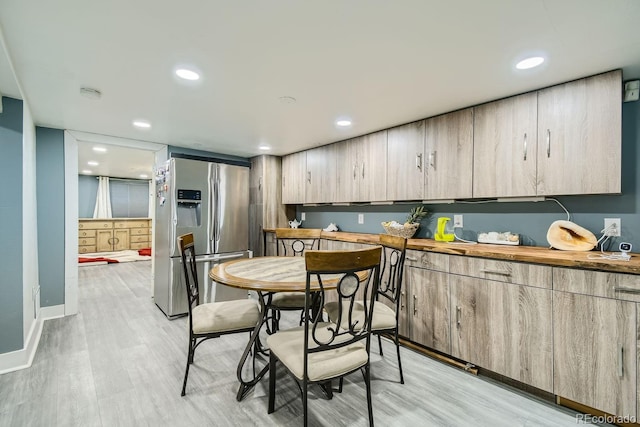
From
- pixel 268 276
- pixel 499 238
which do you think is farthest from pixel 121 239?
pixel 499 238

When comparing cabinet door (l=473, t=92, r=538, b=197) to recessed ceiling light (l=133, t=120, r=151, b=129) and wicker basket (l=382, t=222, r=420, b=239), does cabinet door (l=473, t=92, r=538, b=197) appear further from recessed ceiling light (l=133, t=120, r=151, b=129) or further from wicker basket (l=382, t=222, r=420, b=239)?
recessed ceiling light (l=133, t=120, r=151, b=129)

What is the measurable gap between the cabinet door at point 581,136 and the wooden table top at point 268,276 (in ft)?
5.86

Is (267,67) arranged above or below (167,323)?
above

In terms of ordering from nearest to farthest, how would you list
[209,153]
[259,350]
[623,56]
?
[623,56]
[259,350]
[209,153]

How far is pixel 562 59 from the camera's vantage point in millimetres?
1764

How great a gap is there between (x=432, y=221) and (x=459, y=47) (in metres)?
1.84

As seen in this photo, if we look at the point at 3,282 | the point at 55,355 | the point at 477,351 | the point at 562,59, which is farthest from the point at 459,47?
the point at 55,355

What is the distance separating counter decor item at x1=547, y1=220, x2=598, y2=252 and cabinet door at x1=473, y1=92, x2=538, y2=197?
0.31 metres

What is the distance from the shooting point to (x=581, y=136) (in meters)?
1.97

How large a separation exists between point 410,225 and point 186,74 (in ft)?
7.96

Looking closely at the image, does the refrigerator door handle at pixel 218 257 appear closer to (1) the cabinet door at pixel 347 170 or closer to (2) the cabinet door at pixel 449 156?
(1) the cabinet door at pixel 347 170

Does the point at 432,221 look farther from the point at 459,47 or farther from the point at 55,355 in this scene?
the point at 55,355

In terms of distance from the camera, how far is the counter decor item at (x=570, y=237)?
2041 mm

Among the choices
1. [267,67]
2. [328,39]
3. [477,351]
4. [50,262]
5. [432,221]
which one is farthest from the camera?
[50,262]
